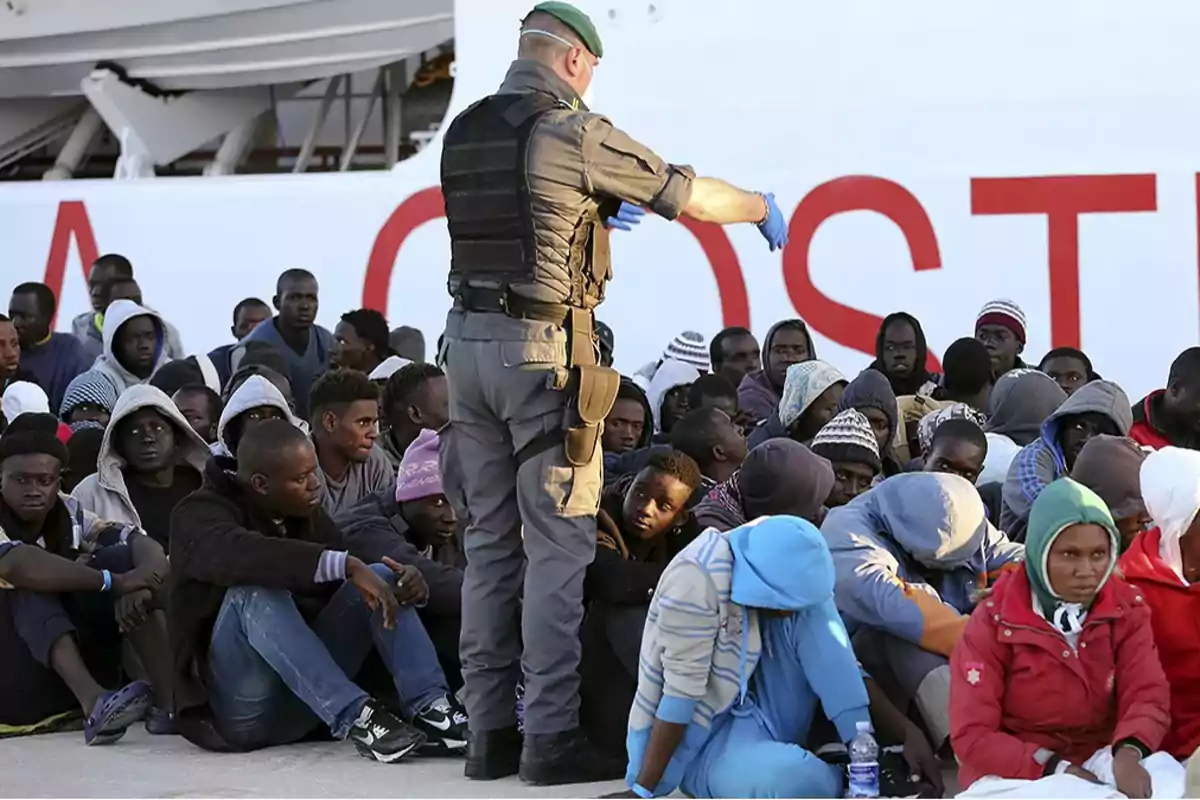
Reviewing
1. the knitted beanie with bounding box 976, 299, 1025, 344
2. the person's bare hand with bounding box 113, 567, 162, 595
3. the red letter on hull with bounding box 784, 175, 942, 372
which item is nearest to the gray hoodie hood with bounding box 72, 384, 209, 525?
the person's bare hand with bounding box 113, 567, 162, 595

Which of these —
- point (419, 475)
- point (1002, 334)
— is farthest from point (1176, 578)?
point (1002, 334)

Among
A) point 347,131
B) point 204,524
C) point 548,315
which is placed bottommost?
point 204,524

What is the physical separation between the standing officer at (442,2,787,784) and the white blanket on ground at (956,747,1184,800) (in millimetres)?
924

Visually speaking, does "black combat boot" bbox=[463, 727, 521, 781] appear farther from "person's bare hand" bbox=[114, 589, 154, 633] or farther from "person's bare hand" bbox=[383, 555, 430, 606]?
"person's bare hand" bbox=[114, 589, 154, 633]

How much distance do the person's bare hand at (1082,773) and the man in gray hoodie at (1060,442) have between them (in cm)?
139

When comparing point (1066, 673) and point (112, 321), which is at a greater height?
point (112, 321)

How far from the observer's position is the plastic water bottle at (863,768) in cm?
366

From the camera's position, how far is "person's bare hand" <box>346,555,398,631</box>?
4207 mm

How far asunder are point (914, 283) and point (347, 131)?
4225 mm

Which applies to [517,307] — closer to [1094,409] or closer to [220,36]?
[1094,409]

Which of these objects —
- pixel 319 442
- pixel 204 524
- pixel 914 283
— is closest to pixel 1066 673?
pixel 204 524

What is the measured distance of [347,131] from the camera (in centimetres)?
1159

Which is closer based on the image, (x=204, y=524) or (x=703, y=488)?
(x=204, y=524)

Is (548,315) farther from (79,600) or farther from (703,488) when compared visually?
(79,600)
